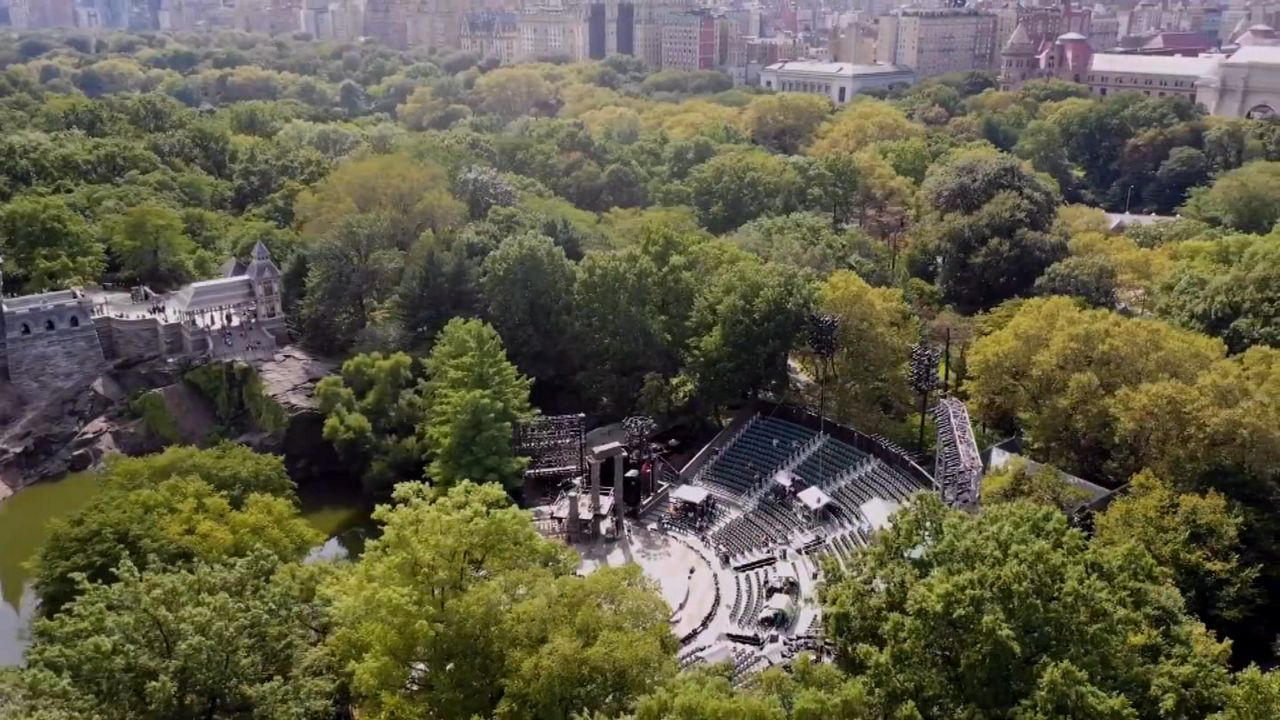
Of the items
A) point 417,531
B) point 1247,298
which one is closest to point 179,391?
point 417,531

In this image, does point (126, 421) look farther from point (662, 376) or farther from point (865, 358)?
point (865, 358)

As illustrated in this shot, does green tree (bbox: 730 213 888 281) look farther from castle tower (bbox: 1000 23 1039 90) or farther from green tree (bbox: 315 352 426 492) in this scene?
castle tower (bbox: 1000 23 1039 90)

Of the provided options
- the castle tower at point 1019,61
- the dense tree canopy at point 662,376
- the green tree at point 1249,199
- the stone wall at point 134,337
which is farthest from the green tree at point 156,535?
the castle tower at point 1019,61

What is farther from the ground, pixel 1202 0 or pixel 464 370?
pixel 1202 0

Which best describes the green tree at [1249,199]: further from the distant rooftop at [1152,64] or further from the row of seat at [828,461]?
the distant rooftop at [1152,64]

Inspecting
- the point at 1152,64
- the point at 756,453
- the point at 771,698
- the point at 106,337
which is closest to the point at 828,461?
the point at 756,453

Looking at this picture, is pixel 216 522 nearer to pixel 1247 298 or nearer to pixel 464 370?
pixel 464 370
